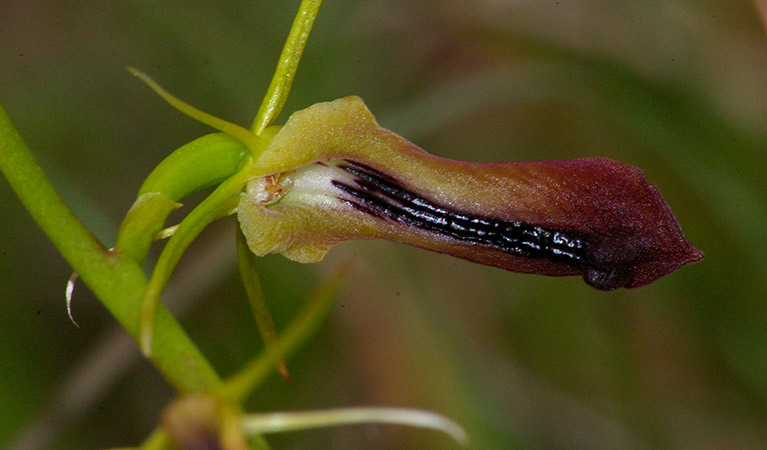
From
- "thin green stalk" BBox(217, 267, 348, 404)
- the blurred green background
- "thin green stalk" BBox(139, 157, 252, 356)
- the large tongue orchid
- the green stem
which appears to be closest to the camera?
"thin green stalk" BBox(217, 267, 348, 404)

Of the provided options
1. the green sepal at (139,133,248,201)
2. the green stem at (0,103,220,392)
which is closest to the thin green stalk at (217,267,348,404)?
the green stem at (0,103,220,392)

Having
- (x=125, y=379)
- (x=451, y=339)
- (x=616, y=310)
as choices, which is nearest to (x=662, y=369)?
(x=616, y=310)

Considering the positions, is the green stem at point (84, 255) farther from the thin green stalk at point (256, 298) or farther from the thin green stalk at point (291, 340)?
the thin green stalk at point (291, 340)

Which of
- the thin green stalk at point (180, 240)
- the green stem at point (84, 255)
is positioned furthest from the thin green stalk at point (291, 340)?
the green stem at point (84, 255)

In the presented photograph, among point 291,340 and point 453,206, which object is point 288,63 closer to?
point 453,206

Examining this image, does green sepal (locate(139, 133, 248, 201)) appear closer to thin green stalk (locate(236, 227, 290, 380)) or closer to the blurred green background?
thin green stalk (locate(236, 227, 290, 380))

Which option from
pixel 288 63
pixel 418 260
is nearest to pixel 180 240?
pixel 288 63

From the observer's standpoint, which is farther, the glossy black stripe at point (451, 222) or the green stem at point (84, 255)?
the glossy black stripe at point (451, 222)
